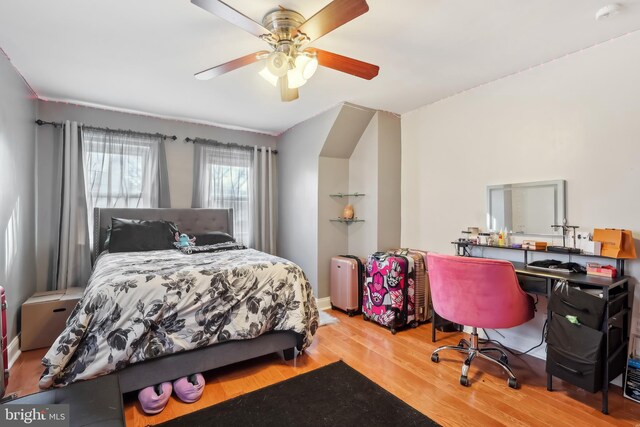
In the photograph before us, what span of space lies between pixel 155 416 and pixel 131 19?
2.46 m

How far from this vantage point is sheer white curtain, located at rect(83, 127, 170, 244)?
11.6ft

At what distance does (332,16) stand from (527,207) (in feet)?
7.43

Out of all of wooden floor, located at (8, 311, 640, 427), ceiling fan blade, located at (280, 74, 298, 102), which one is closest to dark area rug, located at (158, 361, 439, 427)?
wooden floor, located at (8, 311, 640, 427)

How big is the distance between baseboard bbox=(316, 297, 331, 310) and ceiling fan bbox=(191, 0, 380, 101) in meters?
2.59

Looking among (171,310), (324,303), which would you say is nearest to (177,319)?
(171,310)

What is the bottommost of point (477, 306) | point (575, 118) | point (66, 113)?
point (477, 306)

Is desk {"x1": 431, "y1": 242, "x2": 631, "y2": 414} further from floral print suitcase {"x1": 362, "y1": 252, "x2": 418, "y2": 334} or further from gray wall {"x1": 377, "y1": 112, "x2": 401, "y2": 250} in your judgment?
gray wall {"x1": 377, "y1": 112, "x2": 401, "y2": 250}

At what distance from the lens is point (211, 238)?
366 cm

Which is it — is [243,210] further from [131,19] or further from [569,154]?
[569,154]

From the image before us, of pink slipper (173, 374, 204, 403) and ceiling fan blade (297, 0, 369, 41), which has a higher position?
ceiling fan blade (297, 0, 369, 41)

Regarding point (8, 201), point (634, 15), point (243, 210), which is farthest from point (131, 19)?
point (634, 15)

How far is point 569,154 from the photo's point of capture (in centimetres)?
246

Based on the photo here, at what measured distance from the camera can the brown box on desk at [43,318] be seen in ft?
8.81

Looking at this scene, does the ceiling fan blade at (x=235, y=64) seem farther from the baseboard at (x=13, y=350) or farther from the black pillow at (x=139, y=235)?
the baseboard at (x=13, y=350)
